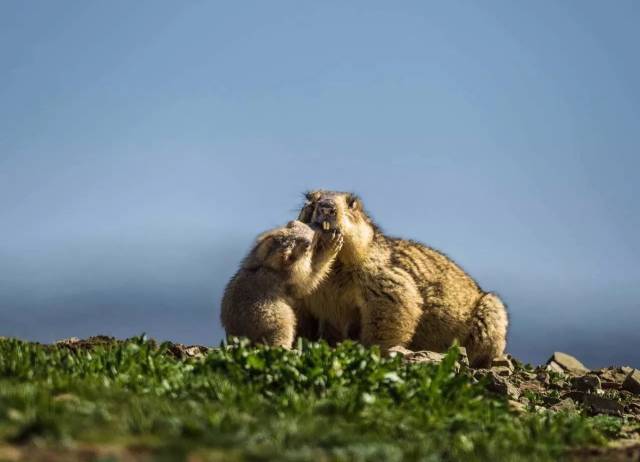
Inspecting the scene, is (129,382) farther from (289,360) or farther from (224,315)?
(224,315)

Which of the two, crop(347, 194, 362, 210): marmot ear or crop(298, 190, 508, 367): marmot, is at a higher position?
crop(347, 194, 362, 210): marmot ear

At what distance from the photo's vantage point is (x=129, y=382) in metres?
8.84

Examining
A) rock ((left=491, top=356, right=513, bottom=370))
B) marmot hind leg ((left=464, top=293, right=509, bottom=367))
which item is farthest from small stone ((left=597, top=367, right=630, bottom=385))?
marmot hind leg ((left=464, top=293, right=509, bottom=367))

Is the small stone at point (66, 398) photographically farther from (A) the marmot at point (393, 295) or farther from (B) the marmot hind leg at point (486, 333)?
(B) the marmot hind leg at point (486, 333)

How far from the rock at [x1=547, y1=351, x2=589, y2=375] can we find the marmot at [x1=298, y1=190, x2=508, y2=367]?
109 inches

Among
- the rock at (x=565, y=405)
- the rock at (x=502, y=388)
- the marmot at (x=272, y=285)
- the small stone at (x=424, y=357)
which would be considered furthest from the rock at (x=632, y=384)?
the marmot at (x=272, y=285)

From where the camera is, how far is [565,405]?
1160 centimetres

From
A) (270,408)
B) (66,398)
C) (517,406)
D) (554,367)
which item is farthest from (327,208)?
(554,367)

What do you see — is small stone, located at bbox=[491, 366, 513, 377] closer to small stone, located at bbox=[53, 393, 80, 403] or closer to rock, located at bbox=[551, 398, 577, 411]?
rock, located at bbox=[551, 398, 577, 411]

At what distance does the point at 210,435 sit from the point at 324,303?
22.8ft

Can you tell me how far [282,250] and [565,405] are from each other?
12.6 ft

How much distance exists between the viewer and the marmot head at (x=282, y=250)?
1143 cm

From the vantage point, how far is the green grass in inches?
245

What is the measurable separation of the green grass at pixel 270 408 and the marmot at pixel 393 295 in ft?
8.18
